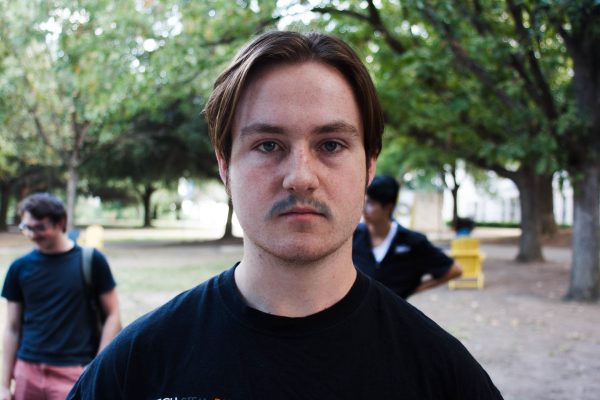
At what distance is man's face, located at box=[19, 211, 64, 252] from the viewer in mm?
3826

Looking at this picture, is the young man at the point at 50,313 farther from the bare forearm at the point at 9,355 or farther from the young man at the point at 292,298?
the young man at the point at 292,298

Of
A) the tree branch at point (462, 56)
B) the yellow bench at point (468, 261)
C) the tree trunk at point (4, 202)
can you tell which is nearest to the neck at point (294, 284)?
the tree branch at point (462, 56)

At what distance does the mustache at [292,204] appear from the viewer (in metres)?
1.32

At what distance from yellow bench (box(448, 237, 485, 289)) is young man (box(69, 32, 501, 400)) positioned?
12001 millimetres

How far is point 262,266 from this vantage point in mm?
1395

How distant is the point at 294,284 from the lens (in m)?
1.37

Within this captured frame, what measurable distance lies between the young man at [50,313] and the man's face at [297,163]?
8.90 feet

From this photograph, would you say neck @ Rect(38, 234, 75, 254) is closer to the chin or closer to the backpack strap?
the backpack strap

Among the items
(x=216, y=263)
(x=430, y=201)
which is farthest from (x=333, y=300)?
(x=430, y=201)

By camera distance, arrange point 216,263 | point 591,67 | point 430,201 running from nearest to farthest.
A: point 591,67
point 216,263
point 430,201

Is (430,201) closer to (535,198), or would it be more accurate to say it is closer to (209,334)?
(535,198)

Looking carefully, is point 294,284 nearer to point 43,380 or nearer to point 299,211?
point 299,211

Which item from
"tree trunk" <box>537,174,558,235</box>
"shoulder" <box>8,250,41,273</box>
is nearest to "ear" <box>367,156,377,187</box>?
"shoulder" <box>8,250,41,273</box>

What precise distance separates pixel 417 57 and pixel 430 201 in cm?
1793
